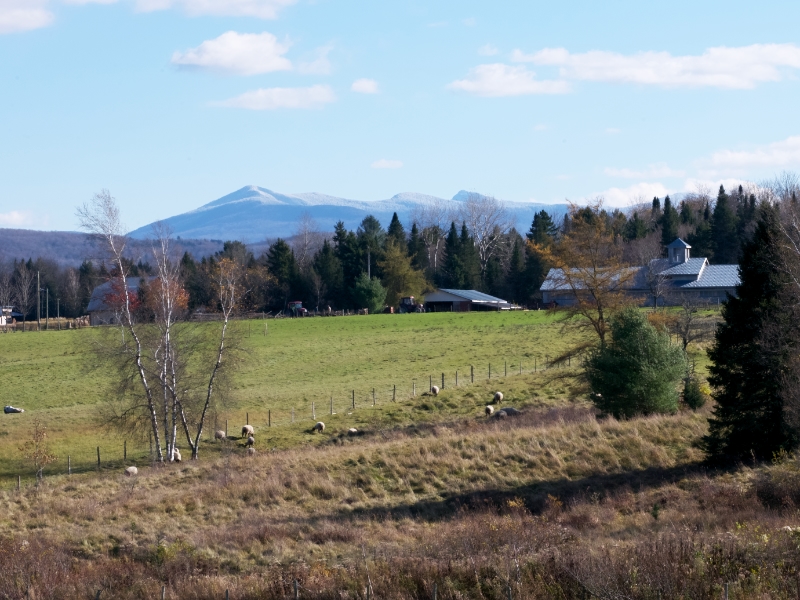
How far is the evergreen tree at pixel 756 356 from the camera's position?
23328 mm

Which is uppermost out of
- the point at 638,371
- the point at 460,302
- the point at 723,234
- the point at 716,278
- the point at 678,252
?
the point at 723,234

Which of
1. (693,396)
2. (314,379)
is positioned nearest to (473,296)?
(314,379)

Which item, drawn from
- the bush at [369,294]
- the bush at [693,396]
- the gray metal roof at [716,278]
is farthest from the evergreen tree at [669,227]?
the bush at [693,396]

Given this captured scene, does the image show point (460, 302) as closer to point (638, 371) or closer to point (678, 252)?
point (678, 252)

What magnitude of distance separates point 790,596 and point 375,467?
16.9 metres

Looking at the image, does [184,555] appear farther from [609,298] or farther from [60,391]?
[60,391]

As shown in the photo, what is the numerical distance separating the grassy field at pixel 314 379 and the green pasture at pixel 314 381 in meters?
0.08

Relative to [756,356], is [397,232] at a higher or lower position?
higher

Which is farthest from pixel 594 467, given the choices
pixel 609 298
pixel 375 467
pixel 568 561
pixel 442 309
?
pixel 442 309

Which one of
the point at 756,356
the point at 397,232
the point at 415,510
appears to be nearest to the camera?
the point at 415,510

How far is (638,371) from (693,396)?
3433 mm

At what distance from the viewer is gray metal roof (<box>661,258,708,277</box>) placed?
103375 millimetres

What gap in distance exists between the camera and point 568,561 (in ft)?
43.8

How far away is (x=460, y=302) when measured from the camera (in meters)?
114
